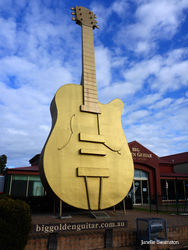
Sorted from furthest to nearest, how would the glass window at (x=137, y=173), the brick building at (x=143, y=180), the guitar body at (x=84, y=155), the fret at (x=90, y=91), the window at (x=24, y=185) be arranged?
the glass window at (x=137, y=173)
the brick building at (x=143, y=180)
the window at (x=24, y=185)
the fret at (x=90, y=91)
the guitar body at (x=84, y=155)

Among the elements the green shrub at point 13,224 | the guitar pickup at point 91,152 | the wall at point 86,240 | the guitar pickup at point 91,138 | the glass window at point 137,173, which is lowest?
the wall at point 86,240

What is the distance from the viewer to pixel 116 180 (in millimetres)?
8156

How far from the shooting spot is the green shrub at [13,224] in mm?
3826

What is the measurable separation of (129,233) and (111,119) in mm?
4631

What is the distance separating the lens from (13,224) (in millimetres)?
3967

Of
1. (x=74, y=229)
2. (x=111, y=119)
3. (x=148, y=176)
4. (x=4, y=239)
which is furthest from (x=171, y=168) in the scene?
(x=4, y=239)

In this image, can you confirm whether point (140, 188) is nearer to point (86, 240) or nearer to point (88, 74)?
point (88, 74)

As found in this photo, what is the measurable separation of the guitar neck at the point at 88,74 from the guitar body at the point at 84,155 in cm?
22

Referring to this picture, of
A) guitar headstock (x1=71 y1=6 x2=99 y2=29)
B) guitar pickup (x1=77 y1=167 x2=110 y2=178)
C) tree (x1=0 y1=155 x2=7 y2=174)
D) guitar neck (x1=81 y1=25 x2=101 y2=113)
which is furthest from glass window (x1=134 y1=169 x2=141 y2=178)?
tree (x1=0 y1=155 x2=7 y2=174)

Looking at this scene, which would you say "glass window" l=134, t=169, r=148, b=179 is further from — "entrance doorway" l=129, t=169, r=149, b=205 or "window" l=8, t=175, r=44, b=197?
"window" l=8, t=175, r=44, b=197

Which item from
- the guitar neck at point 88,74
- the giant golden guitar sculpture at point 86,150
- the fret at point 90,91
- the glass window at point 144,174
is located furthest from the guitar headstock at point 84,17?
the glass window at point 144,174

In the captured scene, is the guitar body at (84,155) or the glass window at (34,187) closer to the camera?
the guitar body at (84,155)

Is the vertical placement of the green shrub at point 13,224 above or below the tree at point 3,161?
below

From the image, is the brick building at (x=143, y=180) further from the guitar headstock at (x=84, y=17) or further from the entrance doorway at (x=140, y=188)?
the guitar headstock at (x=84, y=17)
